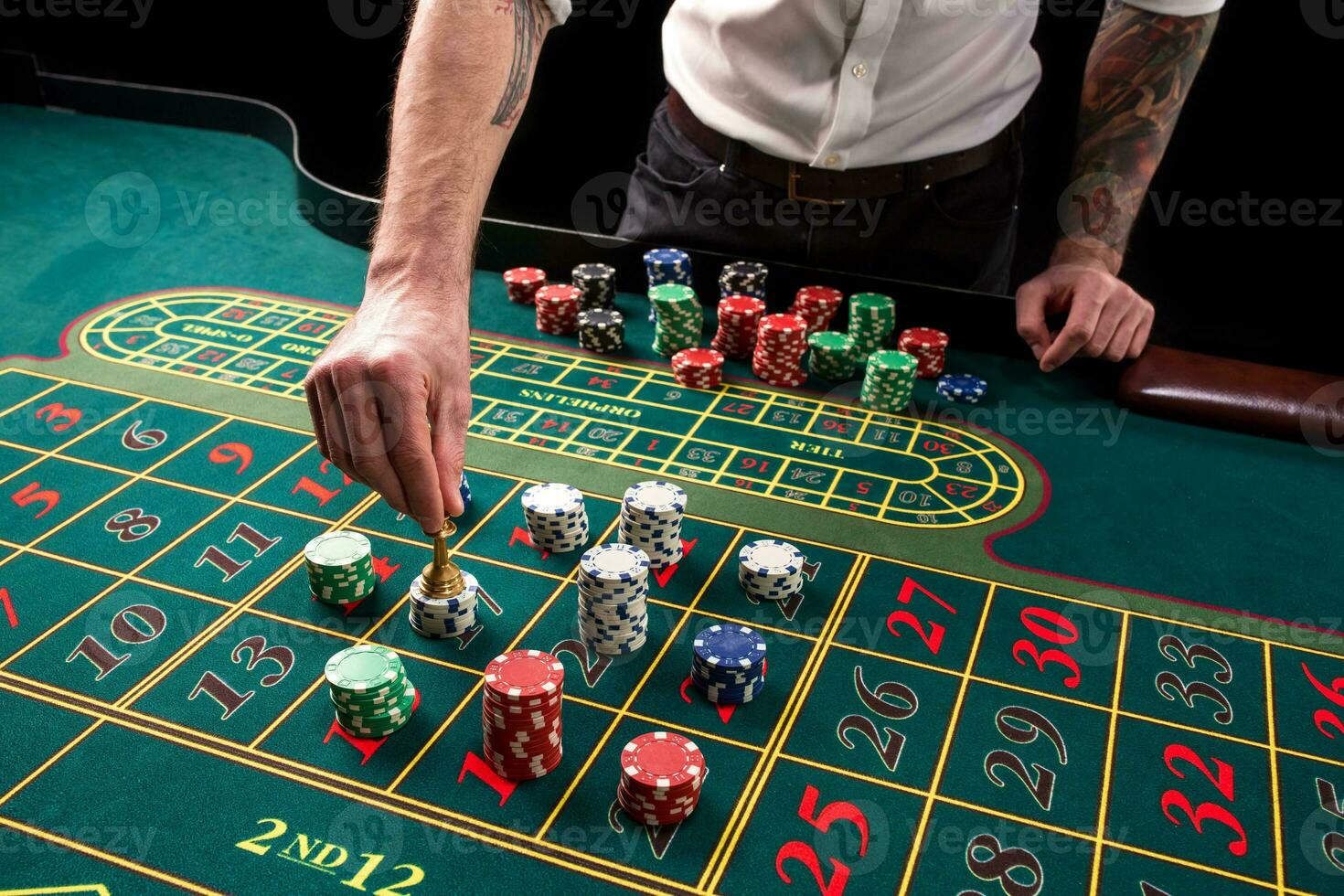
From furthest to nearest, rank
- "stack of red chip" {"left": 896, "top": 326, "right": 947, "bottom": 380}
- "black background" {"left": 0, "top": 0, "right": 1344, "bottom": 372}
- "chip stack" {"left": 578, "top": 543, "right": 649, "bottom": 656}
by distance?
"black background" {"left": 0, "top": 0, "right": 1344, "bottom": 372} < "stack of red chip" {"left": 896, "top": 326, "right": 947, "bottom": 380} < "chip stack" {"left": 578, "top": 543, "right": 649, "bottom": 656}

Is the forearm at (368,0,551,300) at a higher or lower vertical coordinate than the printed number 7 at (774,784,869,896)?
higher

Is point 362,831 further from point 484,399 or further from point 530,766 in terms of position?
point 484,399

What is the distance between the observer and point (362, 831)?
162 centimetres

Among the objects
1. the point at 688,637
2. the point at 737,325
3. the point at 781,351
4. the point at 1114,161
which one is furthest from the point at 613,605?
the point at 1114,161

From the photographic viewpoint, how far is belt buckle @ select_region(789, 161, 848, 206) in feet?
11.1

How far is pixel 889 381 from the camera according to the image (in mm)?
2951

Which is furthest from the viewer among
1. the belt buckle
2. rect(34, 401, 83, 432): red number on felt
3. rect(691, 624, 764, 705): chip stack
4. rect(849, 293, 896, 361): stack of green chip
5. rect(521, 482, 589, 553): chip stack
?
the belt buckle

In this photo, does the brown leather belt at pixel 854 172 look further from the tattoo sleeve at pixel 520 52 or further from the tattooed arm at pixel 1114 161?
the tattoo sleeve at pixel 520 52

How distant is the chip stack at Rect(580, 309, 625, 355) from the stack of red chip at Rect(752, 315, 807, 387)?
0.42 meters

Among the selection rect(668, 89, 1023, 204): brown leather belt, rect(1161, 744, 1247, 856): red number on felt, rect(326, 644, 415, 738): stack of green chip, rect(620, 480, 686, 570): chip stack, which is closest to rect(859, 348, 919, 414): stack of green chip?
rect(668, 89, 1023, 204): brown leather belt

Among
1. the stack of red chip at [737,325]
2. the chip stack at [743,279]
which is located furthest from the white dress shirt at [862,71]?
the stack of red chip at [737,325]

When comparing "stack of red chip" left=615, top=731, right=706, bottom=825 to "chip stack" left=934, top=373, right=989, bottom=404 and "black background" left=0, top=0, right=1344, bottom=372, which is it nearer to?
"chip stack" left=934, top=373, right=989, bottom=404

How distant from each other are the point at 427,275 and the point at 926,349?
1697 millimetres

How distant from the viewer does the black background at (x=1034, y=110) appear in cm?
480
